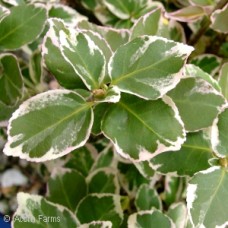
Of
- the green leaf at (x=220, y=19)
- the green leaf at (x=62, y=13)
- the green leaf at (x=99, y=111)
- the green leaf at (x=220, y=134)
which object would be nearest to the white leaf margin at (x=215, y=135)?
the green leaf at (x=220, y=134)

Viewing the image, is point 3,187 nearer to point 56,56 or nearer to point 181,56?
point 56,56

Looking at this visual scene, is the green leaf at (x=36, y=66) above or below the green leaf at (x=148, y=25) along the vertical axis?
below

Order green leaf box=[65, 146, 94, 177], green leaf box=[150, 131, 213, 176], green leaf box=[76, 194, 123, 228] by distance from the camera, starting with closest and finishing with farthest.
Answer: green leaf box=[150, 131, 213, 176] → green leaf box=[76, 194, 123, 228] → green leaf box=[65, 146, 94, 177]

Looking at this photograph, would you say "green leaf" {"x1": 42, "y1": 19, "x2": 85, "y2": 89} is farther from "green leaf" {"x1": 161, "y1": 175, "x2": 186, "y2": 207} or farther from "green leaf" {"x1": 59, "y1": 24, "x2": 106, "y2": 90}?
"green leaf" {"x1": 161, "y1": 175, "x2": 186, "y2": 207}

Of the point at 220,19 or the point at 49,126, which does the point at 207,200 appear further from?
the point at 220,19

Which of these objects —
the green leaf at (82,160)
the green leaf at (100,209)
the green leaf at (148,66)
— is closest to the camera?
the green leaf at (148,66)

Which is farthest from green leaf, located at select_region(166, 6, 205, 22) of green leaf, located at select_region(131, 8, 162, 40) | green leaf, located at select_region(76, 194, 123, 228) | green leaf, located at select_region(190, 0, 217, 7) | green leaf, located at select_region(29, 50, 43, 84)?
green leaf, located at select_region(76, 194, 123, 228)

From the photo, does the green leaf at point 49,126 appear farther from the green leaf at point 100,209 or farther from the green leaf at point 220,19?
the green leaf at point 220,19
